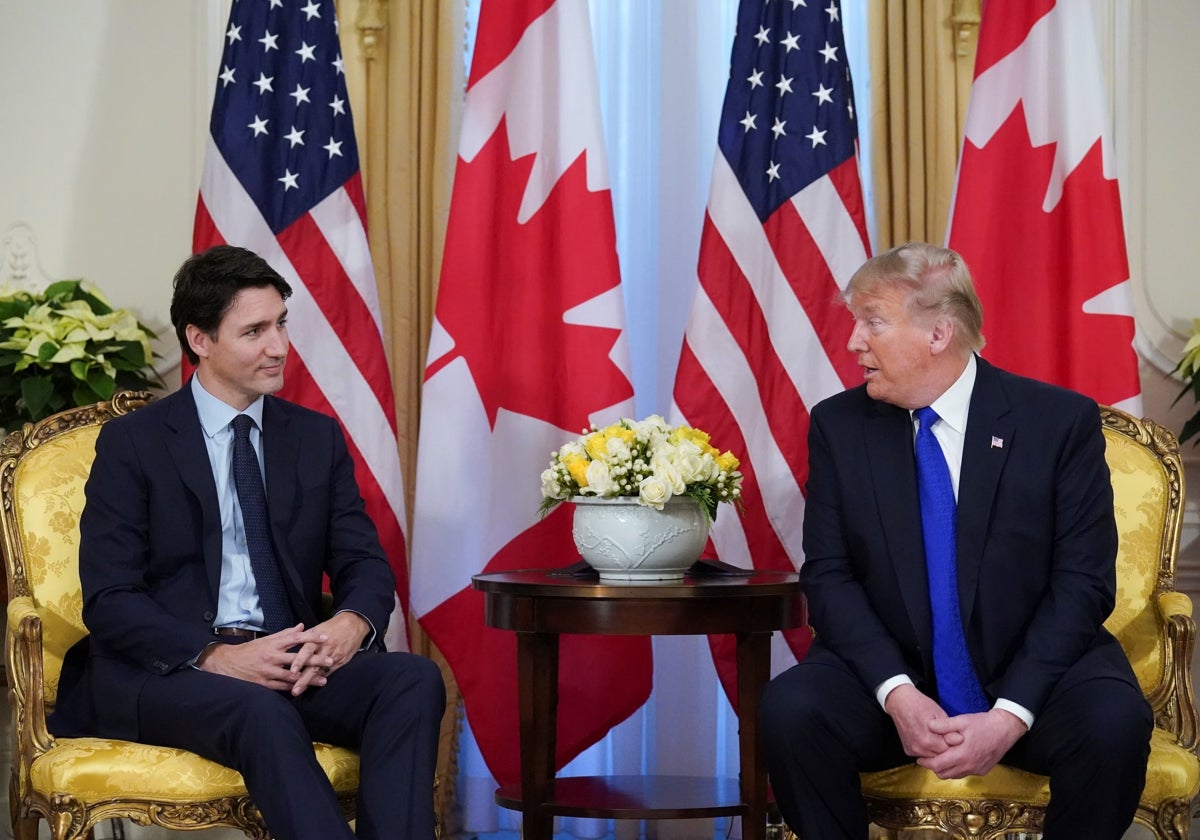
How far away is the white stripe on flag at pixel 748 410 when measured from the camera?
13.7ft

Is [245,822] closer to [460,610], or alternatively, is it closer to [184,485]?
[184,485]

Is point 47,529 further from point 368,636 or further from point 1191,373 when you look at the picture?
point 1191,373

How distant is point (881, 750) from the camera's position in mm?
2912

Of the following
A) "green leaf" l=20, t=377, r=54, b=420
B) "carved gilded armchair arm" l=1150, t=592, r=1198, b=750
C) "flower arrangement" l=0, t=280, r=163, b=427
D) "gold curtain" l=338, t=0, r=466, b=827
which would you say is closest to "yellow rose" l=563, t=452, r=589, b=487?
"gold curtain" l=338, t=0, r=466, b=827

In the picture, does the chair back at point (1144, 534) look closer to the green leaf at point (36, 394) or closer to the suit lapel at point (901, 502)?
the suit lapel at point (901, 502)

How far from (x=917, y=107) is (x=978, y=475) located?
1948 mm

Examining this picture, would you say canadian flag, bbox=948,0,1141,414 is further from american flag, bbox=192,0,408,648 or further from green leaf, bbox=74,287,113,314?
green leaf, bbox=74,287,113,314

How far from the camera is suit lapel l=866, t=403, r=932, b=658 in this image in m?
3.01

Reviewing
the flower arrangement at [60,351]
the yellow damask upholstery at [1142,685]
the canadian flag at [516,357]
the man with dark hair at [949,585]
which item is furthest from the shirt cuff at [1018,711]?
the flower arrangement at [60,351]

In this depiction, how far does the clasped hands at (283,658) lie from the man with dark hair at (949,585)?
3.18ft

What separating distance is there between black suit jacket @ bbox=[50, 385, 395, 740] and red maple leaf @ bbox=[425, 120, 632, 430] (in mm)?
914

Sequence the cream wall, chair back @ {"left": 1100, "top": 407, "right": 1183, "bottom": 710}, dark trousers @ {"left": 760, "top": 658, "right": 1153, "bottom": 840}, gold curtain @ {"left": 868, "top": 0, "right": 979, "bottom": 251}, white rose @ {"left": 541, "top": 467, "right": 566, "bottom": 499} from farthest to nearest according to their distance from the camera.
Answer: the cream wall < gold curtain @ {"left": 868, "top": 0, "right": 979, "bottom": 251} < white rose @ {"left": 541, "top": 467, "right": 566, "bottom": 499} < chair back @ {"left": 1100, "top": 407, "right": 1183, "bottom": 710} < dark trousers @ {"left": 760, "top": 658, "right": 1153, "bottom": 840}

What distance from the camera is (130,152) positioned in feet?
15.6

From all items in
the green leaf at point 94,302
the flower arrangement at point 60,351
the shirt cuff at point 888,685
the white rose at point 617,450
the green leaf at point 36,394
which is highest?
the green leaf at point 94,302
